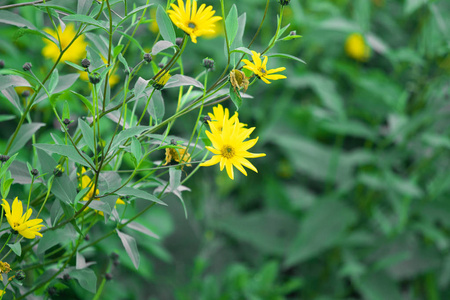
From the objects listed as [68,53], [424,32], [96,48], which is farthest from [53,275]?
[424,32]

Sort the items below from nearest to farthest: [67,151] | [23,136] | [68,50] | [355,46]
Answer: [67,151] < [23,136] < [68,50] < [355,46]

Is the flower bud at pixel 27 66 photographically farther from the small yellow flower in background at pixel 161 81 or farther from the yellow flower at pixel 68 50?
the yellow flower at pixel 68 50

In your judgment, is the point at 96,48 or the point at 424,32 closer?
the point at 96,48

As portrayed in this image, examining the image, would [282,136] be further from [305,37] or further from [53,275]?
[53,275]

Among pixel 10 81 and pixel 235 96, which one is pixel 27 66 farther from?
pixel 235 96

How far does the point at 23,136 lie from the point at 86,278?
138 millimetres

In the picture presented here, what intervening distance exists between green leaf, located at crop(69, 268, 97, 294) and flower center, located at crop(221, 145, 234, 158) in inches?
5.8

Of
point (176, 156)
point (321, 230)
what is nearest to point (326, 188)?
point (321, 230)

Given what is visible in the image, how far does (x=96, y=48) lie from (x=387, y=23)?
119cm

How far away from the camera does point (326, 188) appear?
4.17 feet

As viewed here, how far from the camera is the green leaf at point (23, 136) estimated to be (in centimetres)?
43

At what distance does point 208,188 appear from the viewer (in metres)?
1.35

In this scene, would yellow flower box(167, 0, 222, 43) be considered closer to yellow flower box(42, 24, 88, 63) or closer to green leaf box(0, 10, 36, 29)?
green leaf box(0, 10, 36, 29)

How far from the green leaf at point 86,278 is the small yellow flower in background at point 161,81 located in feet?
0.52
